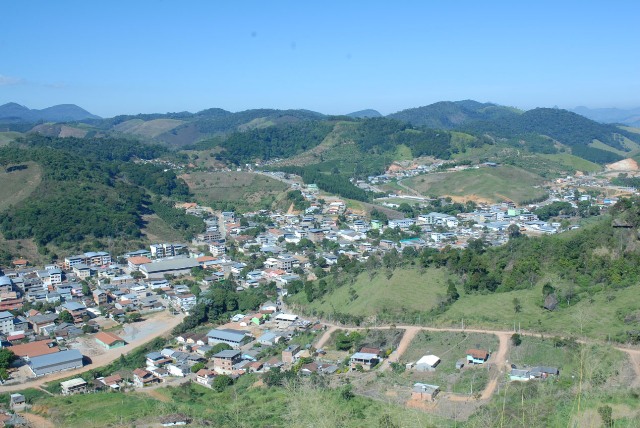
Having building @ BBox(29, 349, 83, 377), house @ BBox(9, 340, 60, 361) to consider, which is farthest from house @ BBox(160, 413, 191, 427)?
house @ BBox(9, 340, 60, 361)

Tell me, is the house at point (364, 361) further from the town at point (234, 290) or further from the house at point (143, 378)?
the house at point (143, 378)

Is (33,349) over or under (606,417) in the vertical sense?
under

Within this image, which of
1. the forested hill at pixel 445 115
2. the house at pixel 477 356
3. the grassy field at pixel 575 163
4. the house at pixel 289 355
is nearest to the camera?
the house at pixel 477 356

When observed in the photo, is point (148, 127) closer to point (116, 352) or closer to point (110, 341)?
point (110, 341)

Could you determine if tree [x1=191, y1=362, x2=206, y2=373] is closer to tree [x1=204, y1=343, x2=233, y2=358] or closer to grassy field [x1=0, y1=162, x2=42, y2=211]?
tree [x1=204, y1=343, x2=233, y2=358]

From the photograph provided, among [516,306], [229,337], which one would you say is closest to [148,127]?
[229,337]

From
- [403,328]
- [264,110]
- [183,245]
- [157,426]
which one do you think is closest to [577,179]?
[183,245]

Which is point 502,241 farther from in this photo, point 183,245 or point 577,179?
point 577,179

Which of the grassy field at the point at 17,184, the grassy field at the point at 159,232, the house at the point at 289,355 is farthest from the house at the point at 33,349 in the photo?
the grassy field at the point at 17,184
